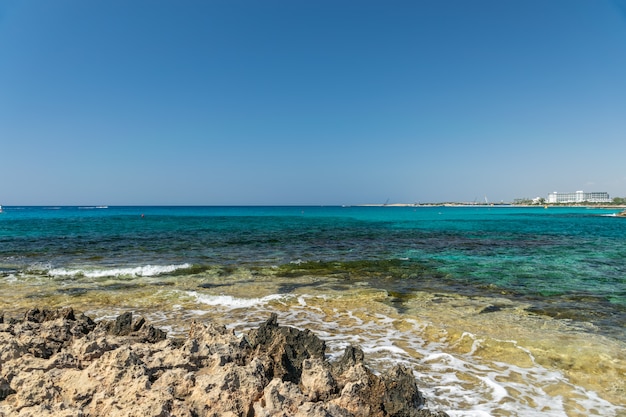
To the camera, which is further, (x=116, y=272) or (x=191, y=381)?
(x=116, y=272)

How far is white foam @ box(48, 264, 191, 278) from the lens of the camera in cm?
1670

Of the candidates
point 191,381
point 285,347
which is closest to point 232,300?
point 285,347

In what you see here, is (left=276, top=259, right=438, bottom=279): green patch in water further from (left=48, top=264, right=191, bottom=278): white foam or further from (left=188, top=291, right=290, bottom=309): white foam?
(left=48, top=264, right=191, bottom=278): white foam

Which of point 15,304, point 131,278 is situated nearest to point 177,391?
point 15,304

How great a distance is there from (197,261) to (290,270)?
6.27 m

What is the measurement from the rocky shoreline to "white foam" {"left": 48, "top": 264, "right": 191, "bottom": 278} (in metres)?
10.9

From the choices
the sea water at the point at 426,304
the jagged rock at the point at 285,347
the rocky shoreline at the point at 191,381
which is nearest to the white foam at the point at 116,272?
the sea water at the point at 426,304

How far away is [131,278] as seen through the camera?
16047 millimetres

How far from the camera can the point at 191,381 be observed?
480cm

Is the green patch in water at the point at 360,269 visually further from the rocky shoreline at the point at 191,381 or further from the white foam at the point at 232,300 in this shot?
the rocky shoreline at the point at 191,381

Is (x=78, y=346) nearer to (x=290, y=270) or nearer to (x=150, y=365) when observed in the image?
(x=150, y=365)

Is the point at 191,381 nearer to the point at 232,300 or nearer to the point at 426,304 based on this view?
the point at 232,300

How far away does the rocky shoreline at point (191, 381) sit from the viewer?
430cm

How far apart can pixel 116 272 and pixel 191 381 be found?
14693mm
